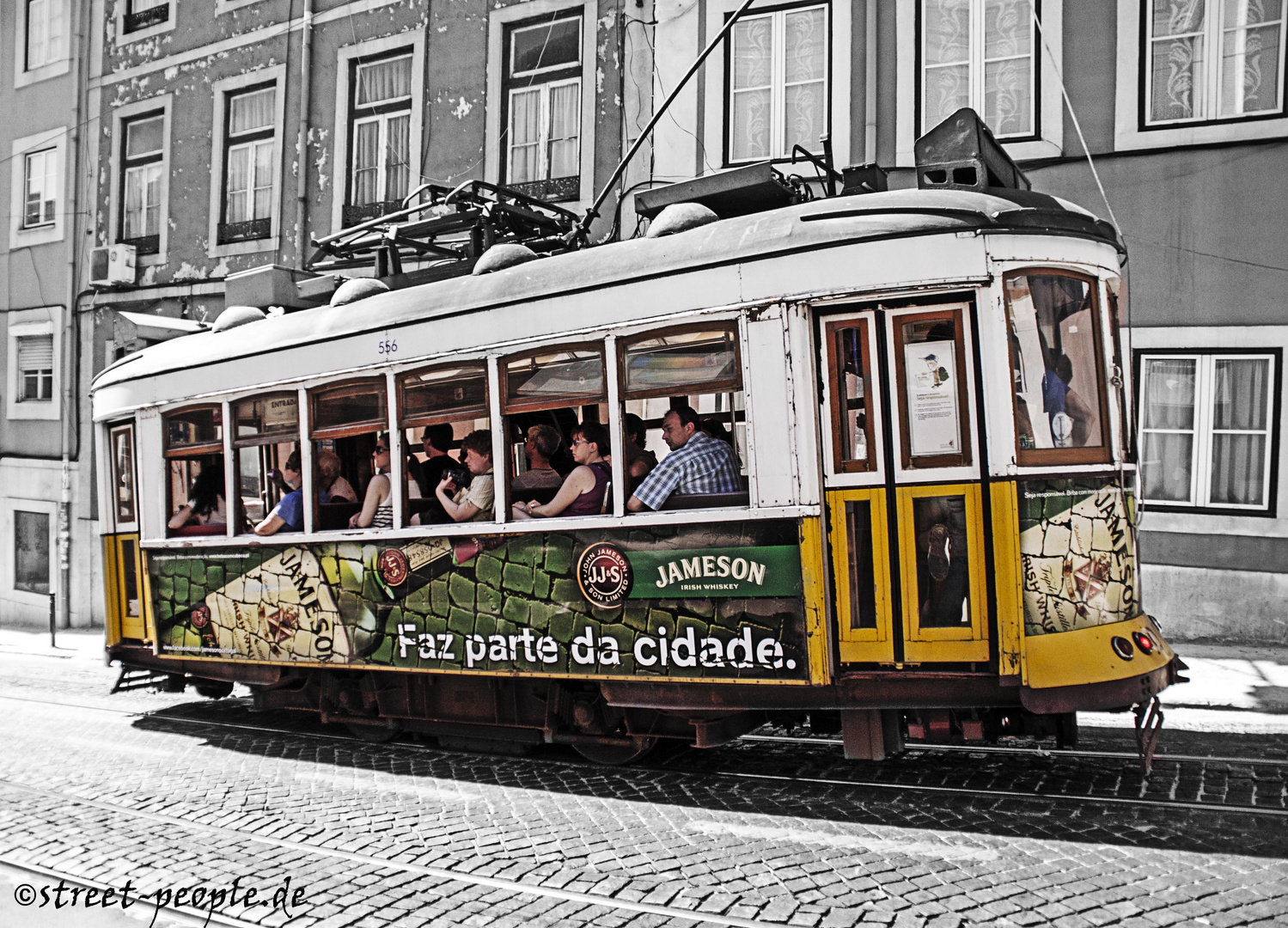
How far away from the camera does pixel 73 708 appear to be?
994 centimetres

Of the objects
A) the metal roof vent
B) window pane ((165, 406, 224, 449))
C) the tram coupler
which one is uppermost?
the metal roof vent

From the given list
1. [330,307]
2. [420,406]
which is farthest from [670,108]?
[420,406]

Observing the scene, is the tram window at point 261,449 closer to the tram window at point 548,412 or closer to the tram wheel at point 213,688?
the tram wheel at point 213,688

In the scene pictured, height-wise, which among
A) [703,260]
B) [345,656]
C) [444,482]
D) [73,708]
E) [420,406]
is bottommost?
[73,708]

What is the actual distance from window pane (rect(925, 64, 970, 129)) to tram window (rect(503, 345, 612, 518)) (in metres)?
7.01

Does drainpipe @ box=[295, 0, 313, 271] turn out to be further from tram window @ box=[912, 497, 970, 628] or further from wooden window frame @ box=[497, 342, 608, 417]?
tram window @ box=[912, 497, 970, 628]

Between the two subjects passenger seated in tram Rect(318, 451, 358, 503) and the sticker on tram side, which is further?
passenger seated in tram Rect(318, 451, 358, 503)

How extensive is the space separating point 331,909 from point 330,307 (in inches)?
184

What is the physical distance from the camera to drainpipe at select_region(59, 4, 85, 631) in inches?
714

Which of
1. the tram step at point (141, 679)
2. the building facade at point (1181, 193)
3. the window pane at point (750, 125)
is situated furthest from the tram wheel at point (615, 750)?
the window pane at point (750, 125)

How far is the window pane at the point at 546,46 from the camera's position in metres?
14.3

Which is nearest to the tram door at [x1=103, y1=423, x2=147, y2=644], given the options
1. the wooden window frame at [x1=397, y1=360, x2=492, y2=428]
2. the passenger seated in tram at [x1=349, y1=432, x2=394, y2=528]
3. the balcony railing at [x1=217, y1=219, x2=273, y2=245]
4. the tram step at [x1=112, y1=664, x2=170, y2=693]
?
the tram step at [x1=112, y1=664, x2=170, y2=693]

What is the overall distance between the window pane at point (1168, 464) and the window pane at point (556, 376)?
6830 millimetres

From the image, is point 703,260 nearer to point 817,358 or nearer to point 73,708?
point 817,358
